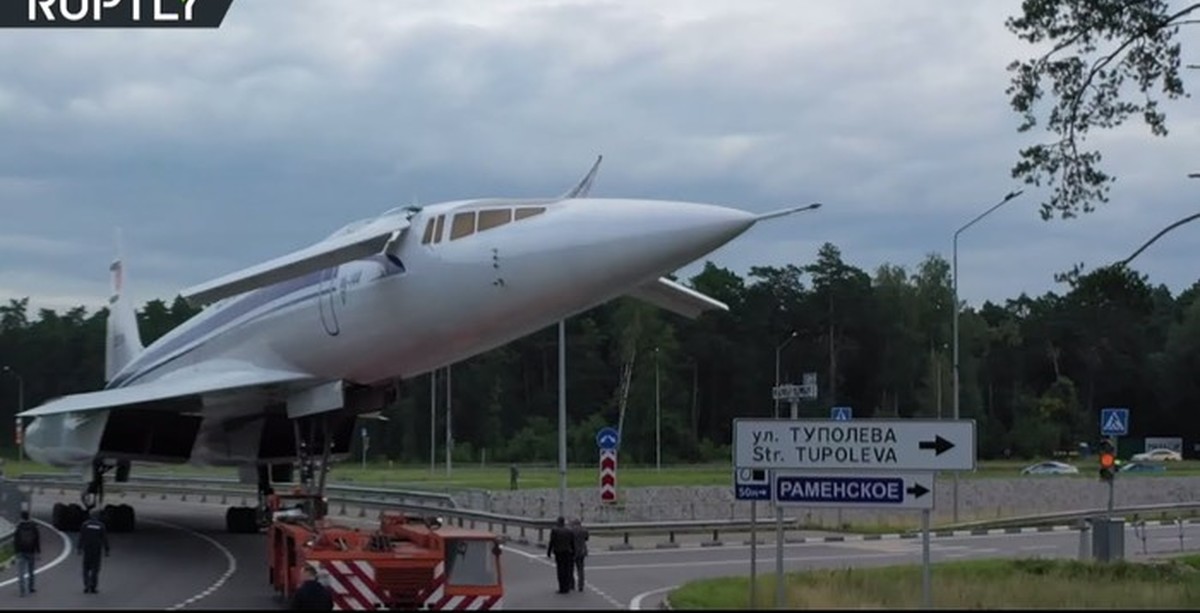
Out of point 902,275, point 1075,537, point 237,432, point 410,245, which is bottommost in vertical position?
point 1075,537

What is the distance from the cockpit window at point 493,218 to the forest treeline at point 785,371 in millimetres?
69377

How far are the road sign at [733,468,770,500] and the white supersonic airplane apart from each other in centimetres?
289

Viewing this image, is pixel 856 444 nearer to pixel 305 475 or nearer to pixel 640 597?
pixel 640 597

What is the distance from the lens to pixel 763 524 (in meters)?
40.2

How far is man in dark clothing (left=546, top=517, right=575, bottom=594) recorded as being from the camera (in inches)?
955

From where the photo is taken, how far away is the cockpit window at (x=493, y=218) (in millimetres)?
22375

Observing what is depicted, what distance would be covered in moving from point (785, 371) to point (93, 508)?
234ft

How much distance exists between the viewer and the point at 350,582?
62.8 ft

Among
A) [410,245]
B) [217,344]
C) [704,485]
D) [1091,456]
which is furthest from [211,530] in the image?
[1091,456]

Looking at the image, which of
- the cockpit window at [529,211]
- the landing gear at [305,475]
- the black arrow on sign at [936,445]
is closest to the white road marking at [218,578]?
the landing gear at [305,475]

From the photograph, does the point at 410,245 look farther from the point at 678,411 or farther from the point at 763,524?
the point at 678,411

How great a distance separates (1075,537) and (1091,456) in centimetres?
6439

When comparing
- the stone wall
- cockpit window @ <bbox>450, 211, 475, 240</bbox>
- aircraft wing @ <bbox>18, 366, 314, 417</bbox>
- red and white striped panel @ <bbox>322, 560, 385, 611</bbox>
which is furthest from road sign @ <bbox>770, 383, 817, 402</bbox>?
red and white striped panel @ <bbox>322, 560, 385, 611</bbox>

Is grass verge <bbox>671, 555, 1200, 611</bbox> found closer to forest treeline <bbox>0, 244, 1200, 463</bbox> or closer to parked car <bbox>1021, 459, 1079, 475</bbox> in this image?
parked car <bbox>1021, 459, 1079, 475</bbox>
